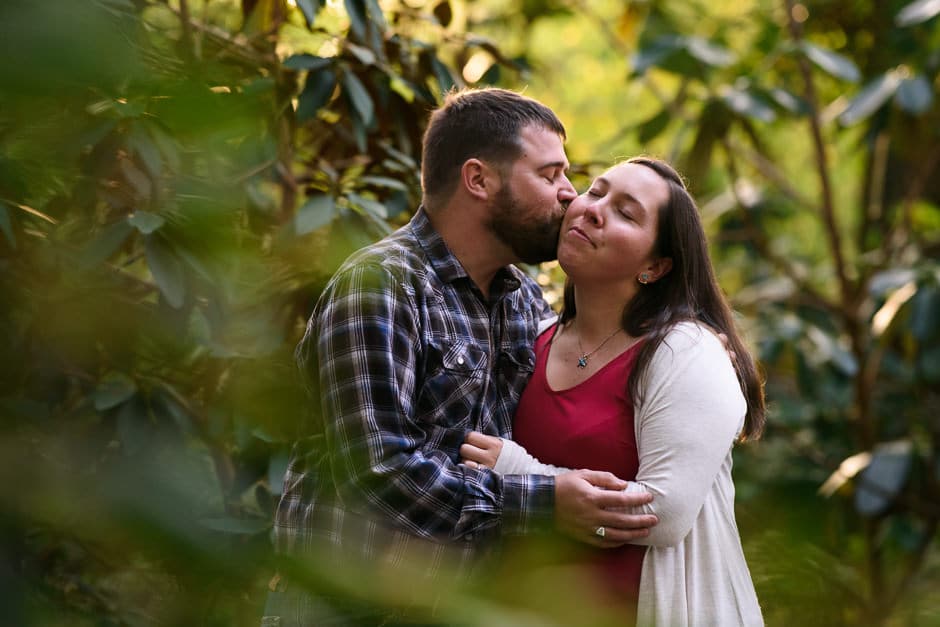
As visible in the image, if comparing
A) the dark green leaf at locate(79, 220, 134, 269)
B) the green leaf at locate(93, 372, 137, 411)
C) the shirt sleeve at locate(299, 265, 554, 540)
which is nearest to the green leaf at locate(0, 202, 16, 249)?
the dark green leaf at locate(79, 220, 134, 269)

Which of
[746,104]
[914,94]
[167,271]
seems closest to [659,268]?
[167,271]

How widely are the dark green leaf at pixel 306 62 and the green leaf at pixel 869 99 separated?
223 cm

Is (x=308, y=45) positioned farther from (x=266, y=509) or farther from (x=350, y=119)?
(x=266, y=509)

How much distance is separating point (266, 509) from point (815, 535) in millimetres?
1506

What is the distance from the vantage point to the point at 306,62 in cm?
199

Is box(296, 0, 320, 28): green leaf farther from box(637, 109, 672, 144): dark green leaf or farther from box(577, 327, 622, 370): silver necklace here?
box(637, 109, 672, 144): dark green leaf

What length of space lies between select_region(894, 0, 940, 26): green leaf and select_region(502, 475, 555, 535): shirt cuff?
266cm

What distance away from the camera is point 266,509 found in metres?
1.80

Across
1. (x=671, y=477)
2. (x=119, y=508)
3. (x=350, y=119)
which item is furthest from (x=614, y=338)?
(x=119, y=508)

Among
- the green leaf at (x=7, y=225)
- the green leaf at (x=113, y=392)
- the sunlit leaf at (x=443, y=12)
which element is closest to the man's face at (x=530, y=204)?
the green leaf at (x=113, y=392)

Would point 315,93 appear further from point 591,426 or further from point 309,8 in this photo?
point 591,426

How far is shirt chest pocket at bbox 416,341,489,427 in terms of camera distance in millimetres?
1545

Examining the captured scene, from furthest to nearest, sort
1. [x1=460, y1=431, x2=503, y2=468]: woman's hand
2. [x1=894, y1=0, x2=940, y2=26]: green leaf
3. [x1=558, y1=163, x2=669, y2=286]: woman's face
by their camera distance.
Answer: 1. [x1=894, y1=0, x2=940, y2=26]: green leaf
2. [x1=558, y1=163, x2=669, y2=286]: woman's face
3. [x1=460, y1=431, x2=503, y2=468]: woman's hand

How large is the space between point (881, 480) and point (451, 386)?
258 cm
